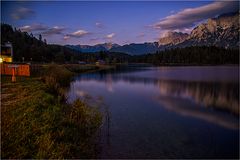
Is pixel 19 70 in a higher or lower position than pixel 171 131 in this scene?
higher

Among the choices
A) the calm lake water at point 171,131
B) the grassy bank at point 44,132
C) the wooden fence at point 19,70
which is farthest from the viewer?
the wooden fence at point 19,70

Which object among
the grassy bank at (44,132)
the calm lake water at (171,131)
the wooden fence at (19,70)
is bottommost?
the calm lake water at (171,131)

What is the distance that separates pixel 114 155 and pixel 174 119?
9.92m

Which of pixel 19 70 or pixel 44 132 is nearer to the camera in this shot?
pixel 44 132

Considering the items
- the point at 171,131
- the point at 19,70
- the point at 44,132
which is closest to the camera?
the point at 44,132

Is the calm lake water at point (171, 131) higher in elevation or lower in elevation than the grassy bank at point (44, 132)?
lower

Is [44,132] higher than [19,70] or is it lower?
lower

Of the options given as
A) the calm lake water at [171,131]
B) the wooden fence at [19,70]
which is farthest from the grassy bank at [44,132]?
the wooden fence at [19,70]

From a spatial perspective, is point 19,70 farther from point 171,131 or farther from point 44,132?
point 44,132

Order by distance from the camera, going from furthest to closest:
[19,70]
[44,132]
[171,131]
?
[19,70], [171,131], [44,132]

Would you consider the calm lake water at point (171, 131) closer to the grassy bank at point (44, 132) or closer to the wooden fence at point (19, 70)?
the grassy bank at point (44, 132)

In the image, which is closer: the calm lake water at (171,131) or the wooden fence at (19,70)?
the calm lake water at (171,131)

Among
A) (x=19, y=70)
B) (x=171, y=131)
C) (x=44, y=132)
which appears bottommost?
(x=171, y=131)

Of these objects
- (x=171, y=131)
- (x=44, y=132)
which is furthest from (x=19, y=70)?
(x=44, y=132)
